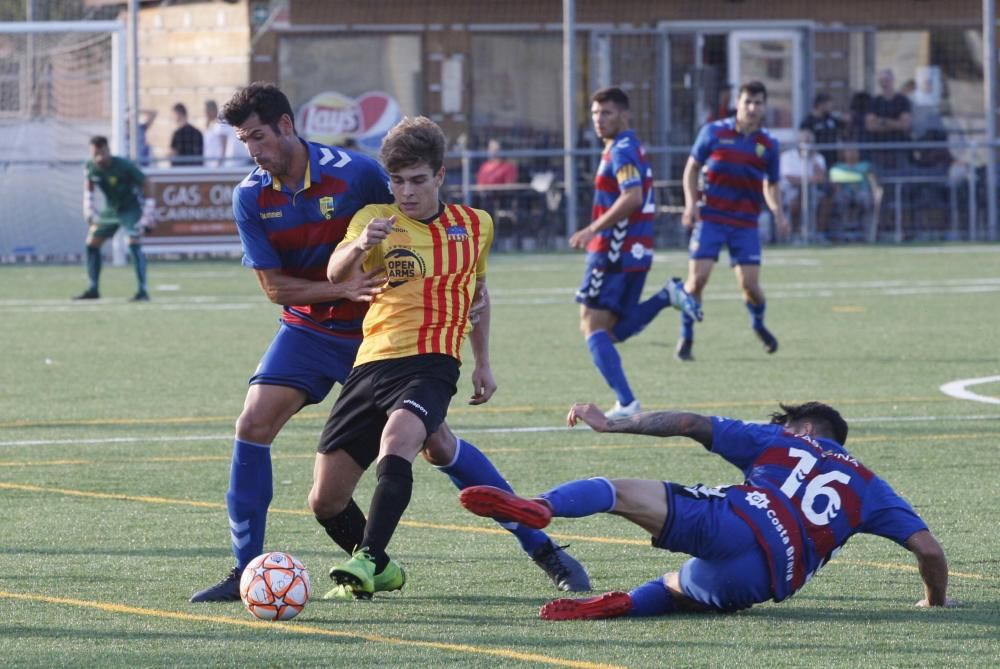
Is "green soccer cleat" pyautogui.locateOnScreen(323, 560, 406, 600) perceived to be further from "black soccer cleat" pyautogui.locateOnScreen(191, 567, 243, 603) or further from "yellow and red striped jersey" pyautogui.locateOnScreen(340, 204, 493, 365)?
"yellow and red striped jersey" pyautogui.locateOnScreen(340, 204, 493, 365)

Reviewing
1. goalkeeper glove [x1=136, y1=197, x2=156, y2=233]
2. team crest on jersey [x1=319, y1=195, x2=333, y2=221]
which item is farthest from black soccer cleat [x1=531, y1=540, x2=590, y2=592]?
goalkeeper glove [x1=136, y1=197, x2=156, y2=233]

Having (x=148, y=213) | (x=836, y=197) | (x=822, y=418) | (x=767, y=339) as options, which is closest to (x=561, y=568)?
(x=822, y=418)

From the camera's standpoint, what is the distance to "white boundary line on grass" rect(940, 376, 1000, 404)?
12234 mm

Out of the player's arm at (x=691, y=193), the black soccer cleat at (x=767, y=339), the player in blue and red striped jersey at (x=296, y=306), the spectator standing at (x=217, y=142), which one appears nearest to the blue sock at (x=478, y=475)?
the player in blue and red striped jersey at (x=296, y=306)

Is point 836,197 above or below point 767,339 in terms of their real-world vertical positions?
above

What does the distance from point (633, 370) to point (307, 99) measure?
17708 mm

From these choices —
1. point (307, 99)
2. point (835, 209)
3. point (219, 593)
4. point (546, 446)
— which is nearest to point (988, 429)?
point (546, 446)

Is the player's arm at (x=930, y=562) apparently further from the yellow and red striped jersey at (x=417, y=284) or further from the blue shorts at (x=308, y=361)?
the blue shorts at (x=308, y=361)

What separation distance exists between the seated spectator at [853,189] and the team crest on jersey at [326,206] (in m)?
22.3

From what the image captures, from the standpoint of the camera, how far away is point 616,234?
1241 centimetres

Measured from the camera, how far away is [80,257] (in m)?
27.8

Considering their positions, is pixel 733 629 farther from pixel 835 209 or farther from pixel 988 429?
pixel 835 209

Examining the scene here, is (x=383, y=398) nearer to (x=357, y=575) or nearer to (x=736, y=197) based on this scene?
(x=357, y=575)

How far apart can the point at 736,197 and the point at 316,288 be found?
30.2 ft
